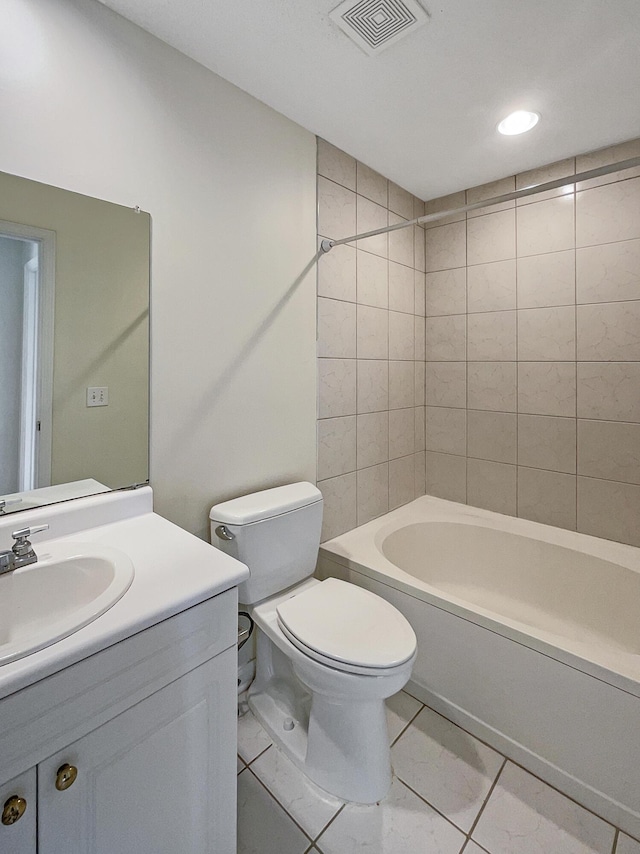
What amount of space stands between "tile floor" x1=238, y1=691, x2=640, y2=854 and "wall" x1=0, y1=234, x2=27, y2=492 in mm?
1216

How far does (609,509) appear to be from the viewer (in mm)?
2043

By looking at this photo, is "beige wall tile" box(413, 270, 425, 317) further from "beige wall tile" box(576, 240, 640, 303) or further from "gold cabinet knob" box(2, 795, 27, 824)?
"gold cabinet knob" box(2, 795, 27, 824)

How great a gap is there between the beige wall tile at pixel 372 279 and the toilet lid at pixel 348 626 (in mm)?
1414

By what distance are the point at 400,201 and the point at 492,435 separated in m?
1.43

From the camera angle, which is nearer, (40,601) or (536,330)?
(40,601)

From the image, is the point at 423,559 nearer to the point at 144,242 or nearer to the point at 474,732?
the point at 474,732

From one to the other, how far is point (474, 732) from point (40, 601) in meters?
1.54

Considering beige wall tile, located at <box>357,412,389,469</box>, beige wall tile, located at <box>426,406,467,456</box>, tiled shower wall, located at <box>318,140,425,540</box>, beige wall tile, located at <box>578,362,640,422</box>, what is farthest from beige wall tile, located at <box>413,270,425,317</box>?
beige wall tile, located at <box>578,362,640,422</box>

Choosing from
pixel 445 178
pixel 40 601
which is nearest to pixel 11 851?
pixel 40 601

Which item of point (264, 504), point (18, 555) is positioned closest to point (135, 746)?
point (18, 555)

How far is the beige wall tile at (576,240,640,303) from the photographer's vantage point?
1919mm

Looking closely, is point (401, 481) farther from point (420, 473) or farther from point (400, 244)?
point (400, 244)

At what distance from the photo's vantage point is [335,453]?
81.7 inches

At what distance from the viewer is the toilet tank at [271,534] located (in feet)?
4.89
